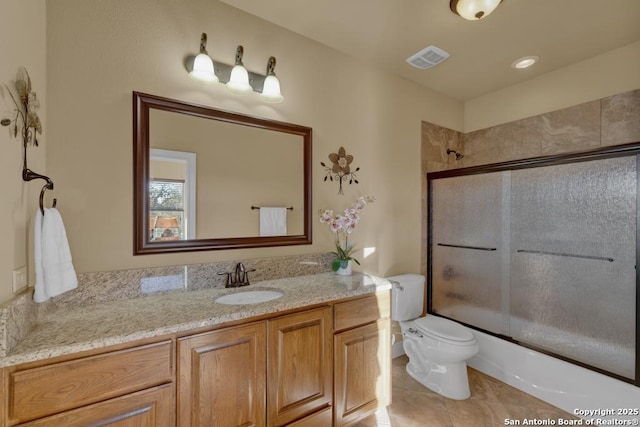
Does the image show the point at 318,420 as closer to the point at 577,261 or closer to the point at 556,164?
the point at 577,261

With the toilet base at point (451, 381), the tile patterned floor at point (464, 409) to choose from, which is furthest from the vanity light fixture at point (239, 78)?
the toilet base at point (451, 381)

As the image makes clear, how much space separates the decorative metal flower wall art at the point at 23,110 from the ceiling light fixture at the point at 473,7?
7.20 ft

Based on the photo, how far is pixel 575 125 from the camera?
95.7 inches

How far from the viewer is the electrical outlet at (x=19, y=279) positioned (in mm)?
1048

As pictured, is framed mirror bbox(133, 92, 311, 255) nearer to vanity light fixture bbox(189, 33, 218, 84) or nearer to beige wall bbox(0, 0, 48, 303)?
vanity light fixture bbox(189, 33, 218, 84)

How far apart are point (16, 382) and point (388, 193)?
2443 millimetres

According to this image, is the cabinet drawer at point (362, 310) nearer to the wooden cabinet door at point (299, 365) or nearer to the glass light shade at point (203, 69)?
the wooden cabinet door at point (299, 365)

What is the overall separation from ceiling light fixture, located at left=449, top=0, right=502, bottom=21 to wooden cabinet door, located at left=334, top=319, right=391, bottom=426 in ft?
6.52

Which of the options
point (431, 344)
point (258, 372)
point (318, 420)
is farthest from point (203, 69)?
point (431, 344)

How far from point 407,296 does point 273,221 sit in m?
1.37

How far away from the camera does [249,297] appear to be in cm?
167

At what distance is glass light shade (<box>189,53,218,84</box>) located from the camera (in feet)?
5.21

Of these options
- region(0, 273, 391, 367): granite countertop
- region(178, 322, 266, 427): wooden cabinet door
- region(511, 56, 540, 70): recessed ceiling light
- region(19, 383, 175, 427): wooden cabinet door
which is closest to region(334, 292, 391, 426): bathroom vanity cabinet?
region(0, 273, 391, 367): granite countertop

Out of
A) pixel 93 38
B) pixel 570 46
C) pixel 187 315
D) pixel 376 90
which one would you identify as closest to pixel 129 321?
pixel 187 315
